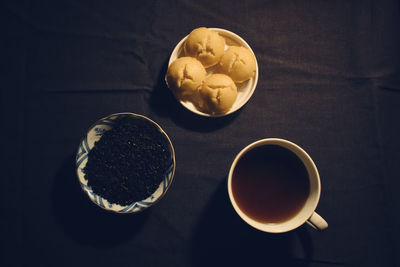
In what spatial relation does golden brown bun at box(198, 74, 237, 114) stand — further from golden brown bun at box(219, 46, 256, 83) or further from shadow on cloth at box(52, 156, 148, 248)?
shadow on cloth at box(52, 156, 148, 248)

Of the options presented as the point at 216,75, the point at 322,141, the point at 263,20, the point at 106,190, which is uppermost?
the point at 263,20

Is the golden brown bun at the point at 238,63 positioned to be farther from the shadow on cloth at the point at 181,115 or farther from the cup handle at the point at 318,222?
the cup handle at the point at 318,222

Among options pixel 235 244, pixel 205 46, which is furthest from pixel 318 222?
pixel 205 46

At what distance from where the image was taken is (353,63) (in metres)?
0.93

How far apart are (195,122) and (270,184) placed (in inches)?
11.4

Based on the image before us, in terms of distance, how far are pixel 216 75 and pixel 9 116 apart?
2.16 feet

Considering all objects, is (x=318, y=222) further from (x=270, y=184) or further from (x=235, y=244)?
(x=235, y=244)

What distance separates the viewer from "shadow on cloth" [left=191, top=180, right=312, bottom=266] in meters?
0.87

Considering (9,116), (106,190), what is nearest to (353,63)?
(106,190)

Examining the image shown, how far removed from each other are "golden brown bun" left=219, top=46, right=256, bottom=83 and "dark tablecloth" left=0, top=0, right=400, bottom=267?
96mm

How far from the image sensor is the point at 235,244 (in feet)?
2.85

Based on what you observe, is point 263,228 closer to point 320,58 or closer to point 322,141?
point 322,141

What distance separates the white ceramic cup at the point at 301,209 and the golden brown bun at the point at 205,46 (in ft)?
0.94

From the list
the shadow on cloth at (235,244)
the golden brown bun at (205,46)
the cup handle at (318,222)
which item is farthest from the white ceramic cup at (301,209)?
the golden brown bun at (205,46)
